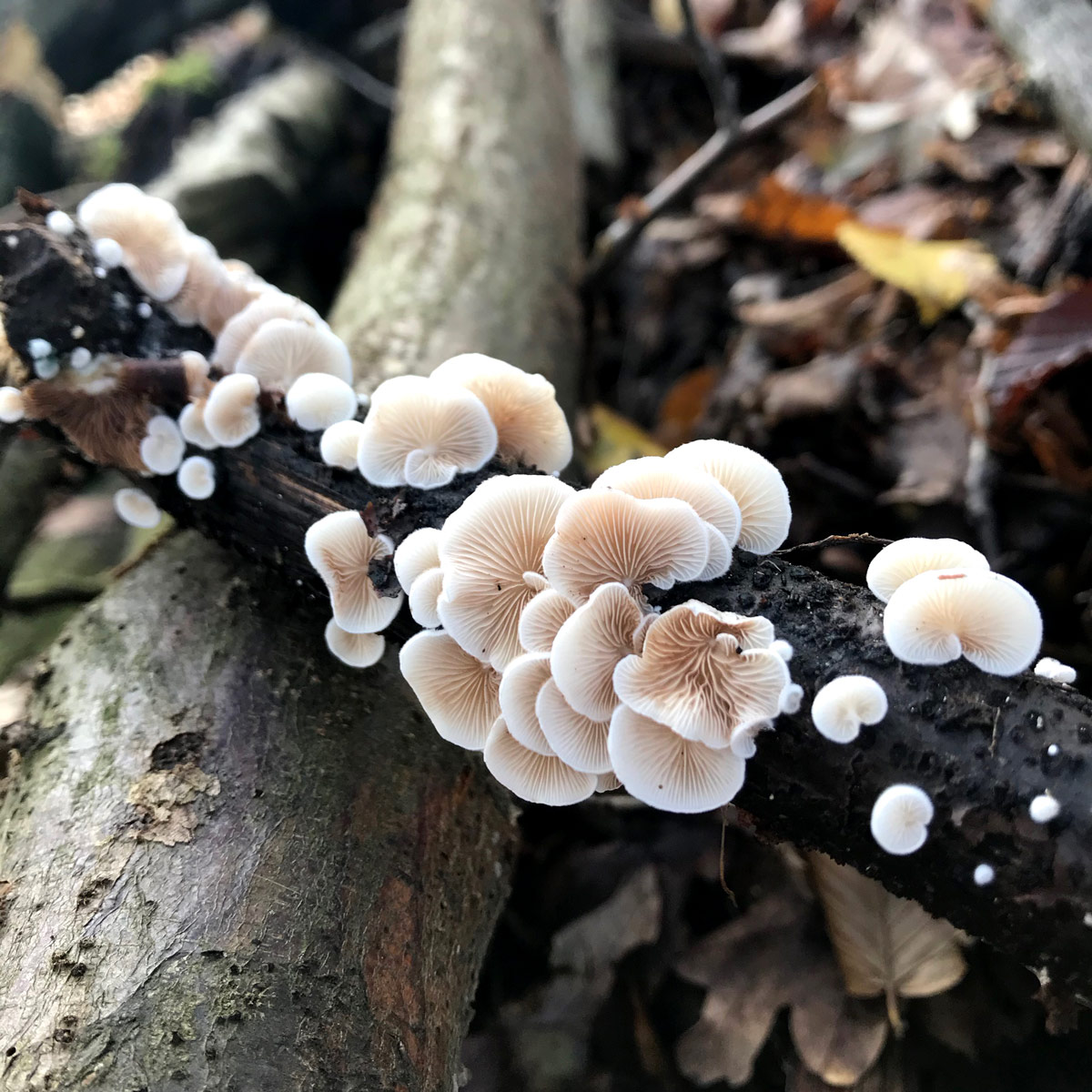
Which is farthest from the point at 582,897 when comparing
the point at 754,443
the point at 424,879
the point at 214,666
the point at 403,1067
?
the point at 754,443

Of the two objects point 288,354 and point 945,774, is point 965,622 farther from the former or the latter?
point 288,354

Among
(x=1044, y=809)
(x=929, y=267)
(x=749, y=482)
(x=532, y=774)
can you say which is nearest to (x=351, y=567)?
(x=532, y=774)

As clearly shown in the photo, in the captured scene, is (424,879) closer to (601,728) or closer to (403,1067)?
(403,1067)

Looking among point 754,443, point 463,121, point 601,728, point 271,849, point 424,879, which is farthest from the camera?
point 463,121

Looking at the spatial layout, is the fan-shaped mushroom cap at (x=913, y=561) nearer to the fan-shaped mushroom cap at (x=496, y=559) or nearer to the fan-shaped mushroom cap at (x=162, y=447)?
the fan-shaped mushroom cap at (x=496, y=559)

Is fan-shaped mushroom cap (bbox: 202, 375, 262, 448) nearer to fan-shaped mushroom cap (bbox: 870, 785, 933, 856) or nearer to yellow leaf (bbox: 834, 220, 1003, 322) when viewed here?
fan-shaped mushroom cap (bbox: 870, 785, 933, 856)

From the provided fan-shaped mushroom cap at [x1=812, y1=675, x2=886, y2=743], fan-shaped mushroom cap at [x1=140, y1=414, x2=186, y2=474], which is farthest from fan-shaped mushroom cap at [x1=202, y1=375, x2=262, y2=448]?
fan-shaped mushroom cap at [x1=812, y1=675, x2=886, y2=743]
